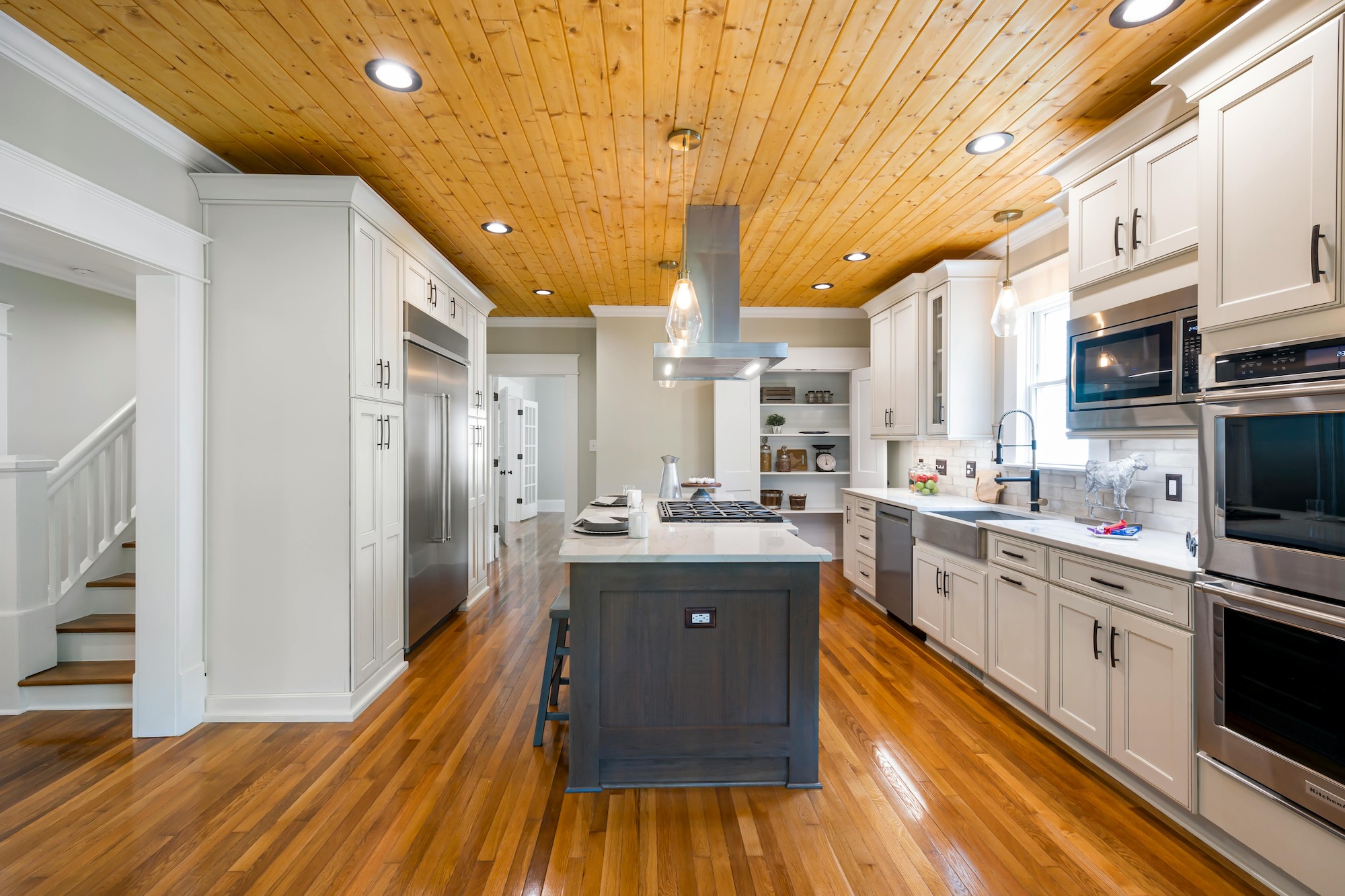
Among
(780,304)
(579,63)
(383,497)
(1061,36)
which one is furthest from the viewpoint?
(780,304)

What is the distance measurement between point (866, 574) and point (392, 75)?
4408 millimetres

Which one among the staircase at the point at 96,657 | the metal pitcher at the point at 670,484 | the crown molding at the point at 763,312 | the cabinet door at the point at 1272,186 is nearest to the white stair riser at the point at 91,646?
the staircase at the point at 96,657

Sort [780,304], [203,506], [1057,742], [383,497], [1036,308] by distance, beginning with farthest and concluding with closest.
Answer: [780,304] < [1036,308] < [383,497] < [203,506] < [1057,742]

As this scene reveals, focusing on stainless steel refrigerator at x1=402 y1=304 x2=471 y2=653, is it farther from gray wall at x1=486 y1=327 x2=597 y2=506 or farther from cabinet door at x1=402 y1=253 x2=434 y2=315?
gray wall at x1=486 y1=327 x2=597 y2=506

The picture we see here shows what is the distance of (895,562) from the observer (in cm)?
440

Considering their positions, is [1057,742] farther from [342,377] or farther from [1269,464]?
[342,377]

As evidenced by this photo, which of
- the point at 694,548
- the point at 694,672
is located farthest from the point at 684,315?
the point at 694,672

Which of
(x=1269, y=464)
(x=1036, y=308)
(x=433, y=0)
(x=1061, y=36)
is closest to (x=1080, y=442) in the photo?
(x=1036, y=308)

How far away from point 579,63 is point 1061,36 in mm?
1624

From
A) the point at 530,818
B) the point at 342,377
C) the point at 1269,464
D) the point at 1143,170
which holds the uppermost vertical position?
the point at 1143,170

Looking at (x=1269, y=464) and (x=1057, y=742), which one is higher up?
(x=1269, y=464)

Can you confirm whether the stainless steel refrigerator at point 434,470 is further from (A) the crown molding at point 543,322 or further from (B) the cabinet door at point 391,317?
(A) the crown molding at point 543,322

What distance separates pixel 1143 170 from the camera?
2.48 m

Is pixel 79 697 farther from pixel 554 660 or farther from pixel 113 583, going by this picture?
pixel 554 660
